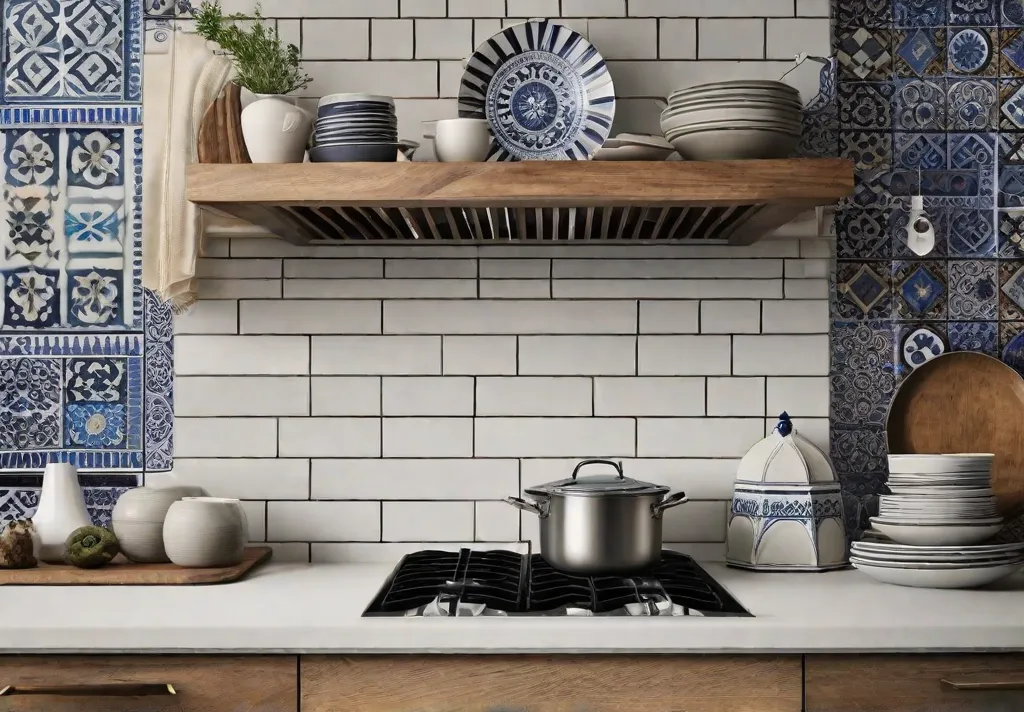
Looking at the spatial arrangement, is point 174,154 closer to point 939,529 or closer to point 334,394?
point 334,394

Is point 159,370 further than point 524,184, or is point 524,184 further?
point 159,370

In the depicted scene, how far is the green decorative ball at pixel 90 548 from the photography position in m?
1.87

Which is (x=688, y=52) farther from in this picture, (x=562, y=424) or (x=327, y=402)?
(x=327, y=402)

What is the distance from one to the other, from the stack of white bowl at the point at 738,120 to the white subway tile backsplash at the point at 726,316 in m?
0.43

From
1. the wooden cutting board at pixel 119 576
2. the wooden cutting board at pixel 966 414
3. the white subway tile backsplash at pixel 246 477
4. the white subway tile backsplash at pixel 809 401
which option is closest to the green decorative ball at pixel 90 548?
the wooden cutting board at pixel 119 576

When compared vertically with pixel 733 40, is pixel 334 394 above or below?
below

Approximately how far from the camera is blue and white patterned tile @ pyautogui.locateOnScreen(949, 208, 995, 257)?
2.19m

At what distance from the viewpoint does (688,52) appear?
2.15m

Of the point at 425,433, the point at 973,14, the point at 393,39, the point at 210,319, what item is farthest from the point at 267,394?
the point at 973,14

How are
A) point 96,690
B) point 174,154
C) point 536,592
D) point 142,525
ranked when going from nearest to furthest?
1. point 96,690
2. point 536,592
3. point 142,525
4. point 174,154

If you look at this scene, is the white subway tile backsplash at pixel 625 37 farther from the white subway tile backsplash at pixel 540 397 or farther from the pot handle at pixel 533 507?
the pot handle at pixel 533 507

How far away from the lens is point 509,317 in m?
2.16

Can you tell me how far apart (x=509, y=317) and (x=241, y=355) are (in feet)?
1.99

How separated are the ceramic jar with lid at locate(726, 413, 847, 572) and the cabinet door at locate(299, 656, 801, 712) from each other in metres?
0.46
